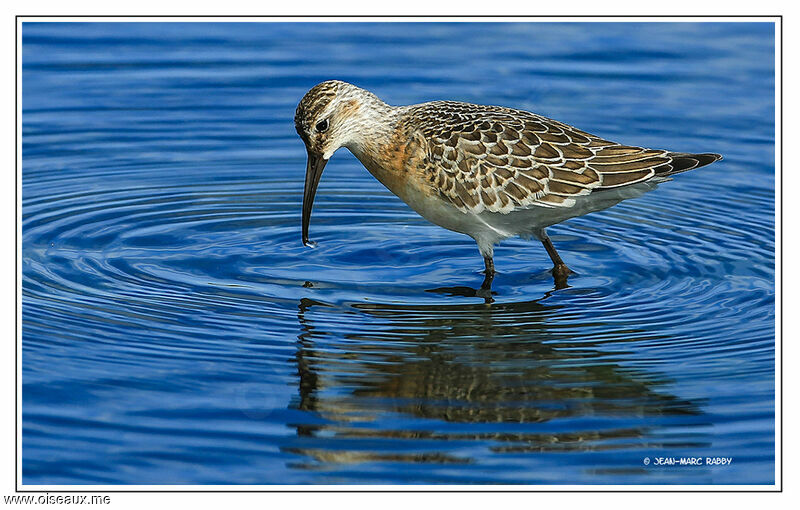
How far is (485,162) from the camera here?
457 inches

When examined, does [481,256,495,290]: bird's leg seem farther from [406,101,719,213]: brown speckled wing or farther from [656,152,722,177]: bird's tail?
[656,152,722,177]: bird's tail

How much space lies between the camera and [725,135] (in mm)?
15883

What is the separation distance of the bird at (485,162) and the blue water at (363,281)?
2.30 feet

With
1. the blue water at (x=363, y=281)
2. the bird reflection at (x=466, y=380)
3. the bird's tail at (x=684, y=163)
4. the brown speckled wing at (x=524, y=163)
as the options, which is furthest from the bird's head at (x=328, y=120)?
the bird's tail at (x=684, y=163)

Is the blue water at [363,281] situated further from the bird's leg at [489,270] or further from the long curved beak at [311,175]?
the long curved beak at [311,175]

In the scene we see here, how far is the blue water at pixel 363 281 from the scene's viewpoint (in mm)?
8648

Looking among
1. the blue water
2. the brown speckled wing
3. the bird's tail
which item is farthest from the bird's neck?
the bird's tail

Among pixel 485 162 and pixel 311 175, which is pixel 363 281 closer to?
pixel 311 175

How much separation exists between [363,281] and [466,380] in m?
2.45

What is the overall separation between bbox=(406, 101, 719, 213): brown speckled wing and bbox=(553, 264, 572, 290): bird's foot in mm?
892

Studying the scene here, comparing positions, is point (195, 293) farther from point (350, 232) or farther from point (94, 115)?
point (94, 115)


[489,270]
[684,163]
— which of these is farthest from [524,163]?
[684,163]

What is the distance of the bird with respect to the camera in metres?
11.4

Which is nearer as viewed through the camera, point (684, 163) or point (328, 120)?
point (684, 163)
